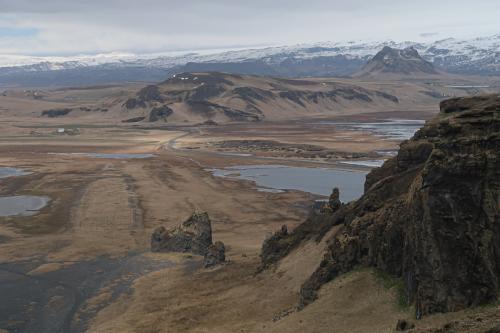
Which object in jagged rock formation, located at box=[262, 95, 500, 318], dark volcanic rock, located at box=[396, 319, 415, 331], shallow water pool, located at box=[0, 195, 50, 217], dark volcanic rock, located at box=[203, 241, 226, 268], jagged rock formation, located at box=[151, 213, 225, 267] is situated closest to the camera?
dark volcanic rock, located at box=[396, 319, 415, 331]

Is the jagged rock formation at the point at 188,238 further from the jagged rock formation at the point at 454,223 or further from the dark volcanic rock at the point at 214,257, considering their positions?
the jagged rock formation at the point at 454,223

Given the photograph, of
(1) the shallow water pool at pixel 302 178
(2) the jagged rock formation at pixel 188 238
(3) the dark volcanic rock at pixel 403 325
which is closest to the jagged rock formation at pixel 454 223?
(3) the dark volcanic rock at pixel 403 325

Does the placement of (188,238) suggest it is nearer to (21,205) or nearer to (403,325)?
(403,325)

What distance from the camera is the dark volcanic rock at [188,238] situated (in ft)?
183

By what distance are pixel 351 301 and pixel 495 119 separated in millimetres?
11180

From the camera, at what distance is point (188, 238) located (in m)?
56.1

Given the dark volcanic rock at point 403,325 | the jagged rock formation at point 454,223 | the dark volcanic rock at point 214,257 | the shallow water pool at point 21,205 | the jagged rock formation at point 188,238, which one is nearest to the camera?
the dark volcanic rock at point 403,325

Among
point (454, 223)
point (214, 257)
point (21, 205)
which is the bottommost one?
point (21, 205)

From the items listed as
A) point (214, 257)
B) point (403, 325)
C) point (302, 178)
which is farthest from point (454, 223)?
point (302, 178)

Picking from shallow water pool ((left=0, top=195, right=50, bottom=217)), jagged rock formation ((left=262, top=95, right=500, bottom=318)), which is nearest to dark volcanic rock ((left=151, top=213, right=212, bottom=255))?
jagged rock formation ((left=262, top=95, right=500, bottom=318))

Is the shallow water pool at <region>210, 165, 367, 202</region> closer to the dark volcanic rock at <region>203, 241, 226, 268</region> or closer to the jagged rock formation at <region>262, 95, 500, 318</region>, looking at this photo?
the dark volcanic rock at <region>203, 241, 226, 268</region>

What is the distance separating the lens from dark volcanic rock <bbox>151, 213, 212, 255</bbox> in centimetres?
5575

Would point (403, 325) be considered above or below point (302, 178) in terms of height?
above

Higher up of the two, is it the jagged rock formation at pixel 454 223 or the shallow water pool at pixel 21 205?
the jagged rock formation at pixel 454 223
